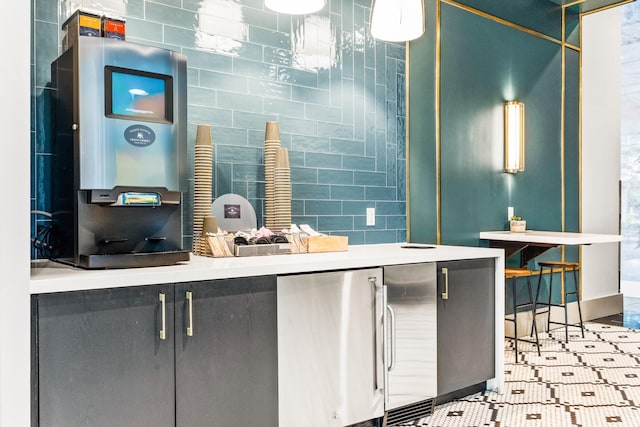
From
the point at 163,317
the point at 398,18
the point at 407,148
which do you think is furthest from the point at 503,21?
the point at 163,317

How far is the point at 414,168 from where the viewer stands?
13.1ft

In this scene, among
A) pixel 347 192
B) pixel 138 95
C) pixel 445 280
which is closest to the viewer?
pixel 138 95

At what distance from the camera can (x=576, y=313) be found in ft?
18.0

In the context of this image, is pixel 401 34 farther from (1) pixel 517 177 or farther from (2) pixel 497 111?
(1) pixel 517 177

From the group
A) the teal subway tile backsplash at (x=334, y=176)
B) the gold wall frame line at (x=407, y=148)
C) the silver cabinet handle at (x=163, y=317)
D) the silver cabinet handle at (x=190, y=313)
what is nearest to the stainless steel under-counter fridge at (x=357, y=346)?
the silver cabinet handle at (x=190, y=313)

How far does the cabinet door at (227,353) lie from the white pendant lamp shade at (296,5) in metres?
1.35

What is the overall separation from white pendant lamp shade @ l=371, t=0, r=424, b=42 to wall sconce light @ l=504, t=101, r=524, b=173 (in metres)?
2.04

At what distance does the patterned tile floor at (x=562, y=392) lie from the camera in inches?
115

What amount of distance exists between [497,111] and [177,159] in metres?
3.27

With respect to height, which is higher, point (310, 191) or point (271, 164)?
point (271, 164)

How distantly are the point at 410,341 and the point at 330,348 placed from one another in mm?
537
